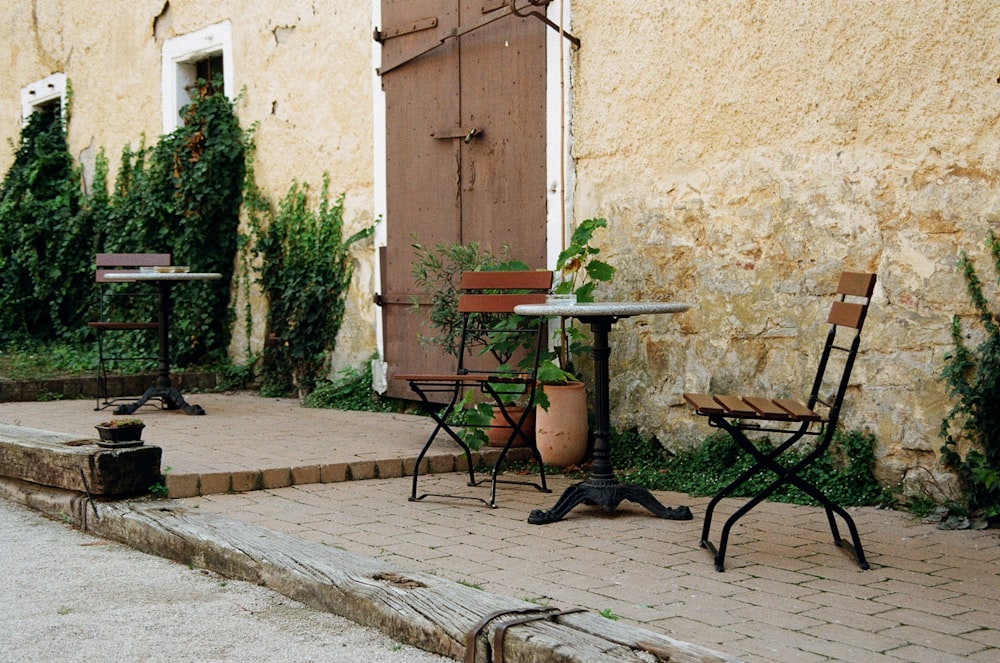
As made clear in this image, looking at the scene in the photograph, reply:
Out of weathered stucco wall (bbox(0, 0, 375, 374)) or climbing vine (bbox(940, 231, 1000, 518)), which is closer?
climbing vine (bbox(940, 231, 1000, 518))

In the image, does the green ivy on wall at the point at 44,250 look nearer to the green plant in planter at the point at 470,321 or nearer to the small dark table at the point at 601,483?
the green plant in planter at the point at 470,321

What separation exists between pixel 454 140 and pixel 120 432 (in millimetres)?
3133

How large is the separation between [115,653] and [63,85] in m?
9.96

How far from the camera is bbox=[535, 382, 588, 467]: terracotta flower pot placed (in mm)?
6094

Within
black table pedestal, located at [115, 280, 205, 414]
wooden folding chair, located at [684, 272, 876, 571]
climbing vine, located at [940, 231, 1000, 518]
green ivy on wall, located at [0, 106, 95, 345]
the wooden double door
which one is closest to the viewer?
wooden folding chair, located at [684, 272, 876, 571]

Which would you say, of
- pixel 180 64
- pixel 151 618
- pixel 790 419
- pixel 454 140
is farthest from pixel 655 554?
pixel 180 64

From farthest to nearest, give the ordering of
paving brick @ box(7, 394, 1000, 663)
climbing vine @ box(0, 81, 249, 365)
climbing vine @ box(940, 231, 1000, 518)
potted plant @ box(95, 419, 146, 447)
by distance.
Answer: climbing vine @ box(0, 81, 249, 365), potted plant @ box(95, 419, 146, 447), climbing vine @ box(940, 231, 1000, 518), paving brick @ box(7, 394, 1000, 663)

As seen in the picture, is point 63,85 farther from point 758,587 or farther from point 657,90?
point 758,587

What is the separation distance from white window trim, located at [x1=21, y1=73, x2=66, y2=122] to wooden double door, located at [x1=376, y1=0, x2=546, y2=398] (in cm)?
554

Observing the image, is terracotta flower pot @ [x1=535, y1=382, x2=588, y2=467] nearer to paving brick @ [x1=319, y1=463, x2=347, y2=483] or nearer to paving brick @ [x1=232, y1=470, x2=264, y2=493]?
paving brick @ [x1=319, y1=463, x2=347, y2=483]

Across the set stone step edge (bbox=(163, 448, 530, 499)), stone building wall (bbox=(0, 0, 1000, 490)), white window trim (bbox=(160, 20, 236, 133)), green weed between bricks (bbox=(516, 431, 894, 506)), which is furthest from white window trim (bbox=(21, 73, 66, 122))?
green weed between bricks (bbox=(516, 431, 894, 506))

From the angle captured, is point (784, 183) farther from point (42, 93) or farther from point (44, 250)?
point (42, 93)

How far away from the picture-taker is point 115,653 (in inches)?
130

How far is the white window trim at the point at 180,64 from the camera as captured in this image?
9891mm
